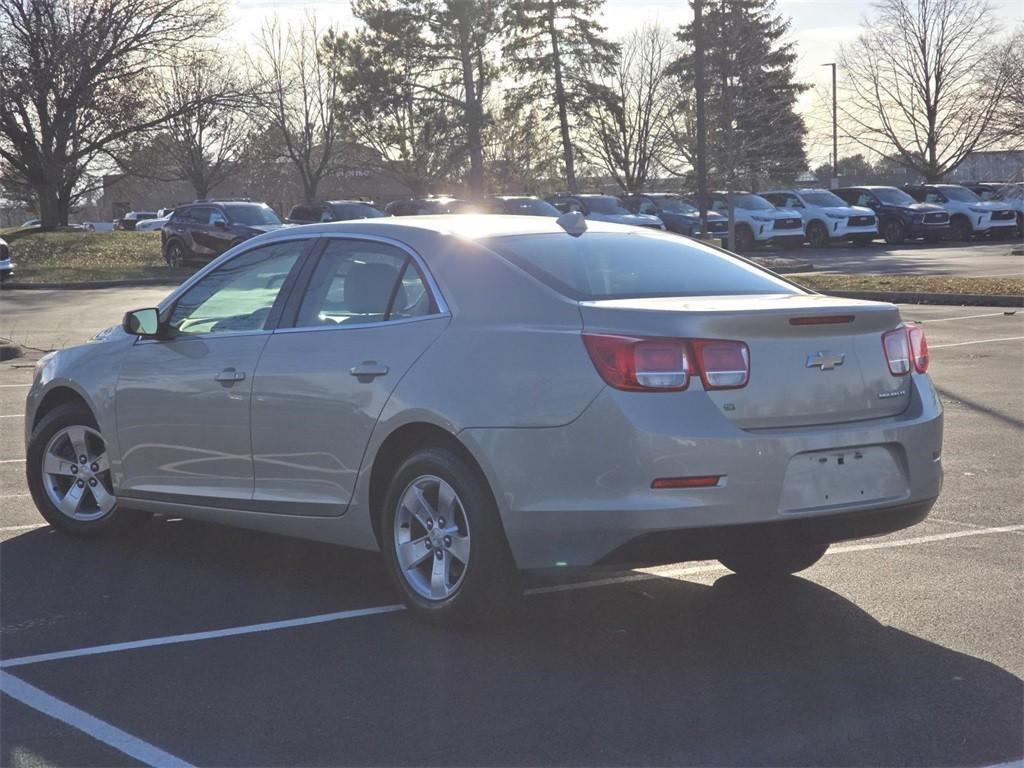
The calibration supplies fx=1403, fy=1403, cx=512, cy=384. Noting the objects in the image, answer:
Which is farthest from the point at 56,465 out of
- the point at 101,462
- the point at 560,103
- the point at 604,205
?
the point at 560,103

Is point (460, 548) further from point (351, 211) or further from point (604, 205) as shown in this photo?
point (604, 205)

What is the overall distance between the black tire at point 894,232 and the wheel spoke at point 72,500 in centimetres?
3667

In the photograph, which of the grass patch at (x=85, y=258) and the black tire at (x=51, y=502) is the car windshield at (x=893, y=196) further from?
the black tire at (x=51, y=502)

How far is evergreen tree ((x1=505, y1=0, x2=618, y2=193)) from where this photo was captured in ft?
175

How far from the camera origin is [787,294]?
229 inches

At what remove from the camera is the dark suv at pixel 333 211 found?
3491cm

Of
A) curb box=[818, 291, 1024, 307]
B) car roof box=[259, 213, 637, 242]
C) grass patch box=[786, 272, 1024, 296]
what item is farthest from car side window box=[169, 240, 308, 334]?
grass patch box=[786, 272, 1024, 296]

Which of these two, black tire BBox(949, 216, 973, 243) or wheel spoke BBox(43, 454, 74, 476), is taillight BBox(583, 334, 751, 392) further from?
black tire BBox(949, 216, 973, 243)

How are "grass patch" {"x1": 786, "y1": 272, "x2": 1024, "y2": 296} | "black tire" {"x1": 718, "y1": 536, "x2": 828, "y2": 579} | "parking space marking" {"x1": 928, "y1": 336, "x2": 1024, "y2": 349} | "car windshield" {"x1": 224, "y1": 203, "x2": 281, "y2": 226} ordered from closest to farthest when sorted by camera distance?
"black tire" {"x1": 718, "y1": 536, "x2": 828, "y2": 579}, "parking space marking" {"x1": 928, "y1": 336, "x2": 1024, "y2": 349}, "grass patch" {"x1": 786, "y1": 272, "x2": 1024, "y2": 296}, "car windshield" {"x1": 224, "y1": 203, "x2": 281, "y2": 226}

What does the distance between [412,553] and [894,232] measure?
37910 mm

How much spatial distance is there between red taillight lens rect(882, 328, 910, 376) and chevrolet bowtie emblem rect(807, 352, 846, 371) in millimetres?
273

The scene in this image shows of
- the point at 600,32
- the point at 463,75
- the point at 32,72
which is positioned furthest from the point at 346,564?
the point at 600,32

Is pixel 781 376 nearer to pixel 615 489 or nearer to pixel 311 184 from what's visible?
pixel 615 489

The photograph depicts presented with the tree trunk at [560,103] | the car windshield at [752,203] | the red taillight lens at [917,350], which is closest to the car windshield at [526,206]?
the car windshield at [752,203]
